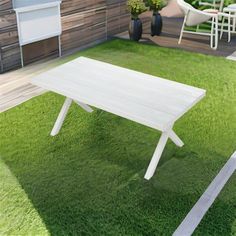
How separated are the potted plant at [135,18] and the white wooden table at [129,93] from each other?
9.04 ft

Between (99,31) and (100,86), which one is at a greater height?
(100,86)

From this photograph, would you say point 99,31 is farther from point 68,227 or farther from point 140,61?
point 68,227

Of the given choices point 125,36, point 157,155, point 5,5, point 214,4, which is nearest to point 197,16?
point 214,4

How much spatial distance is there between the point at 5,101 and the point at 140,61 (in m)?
1.99

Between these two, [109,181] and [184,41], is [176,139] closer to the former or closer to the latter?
[109,181]

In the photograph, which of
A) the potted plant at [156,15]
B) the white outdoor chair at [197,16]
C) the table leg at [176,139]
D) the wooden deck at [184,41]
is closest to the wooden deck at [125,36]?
the wooden deck at [184,41]

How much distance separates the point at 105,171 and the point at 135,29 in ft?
11.5

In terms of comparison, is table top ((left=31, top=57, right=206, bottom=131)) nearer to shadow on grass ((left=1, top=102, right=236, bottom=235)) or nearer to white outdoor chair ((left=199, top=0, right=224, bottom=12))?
shadow on grass ((left=1, top=102, right=236, bottom=235))

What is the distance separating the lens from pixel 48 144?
3080mm

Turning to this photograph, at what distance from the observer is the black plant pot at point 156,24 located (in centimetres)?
599

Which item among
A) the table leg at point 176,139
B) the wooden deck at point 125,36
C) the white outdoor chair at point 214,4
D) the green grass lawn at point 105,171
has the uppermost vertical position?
the white outdoor chair at point 214,4

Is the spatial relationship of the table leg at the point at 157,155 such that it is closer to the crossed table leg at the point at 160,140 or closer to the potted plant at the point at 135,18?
the crossed table leg at the point at 160,140

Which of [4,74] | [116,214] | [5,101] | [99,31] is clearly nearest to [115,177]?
[116,214]

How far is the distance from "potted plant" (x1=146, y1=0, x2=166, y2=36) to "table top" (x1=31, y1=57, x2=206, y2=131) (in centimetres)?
313
